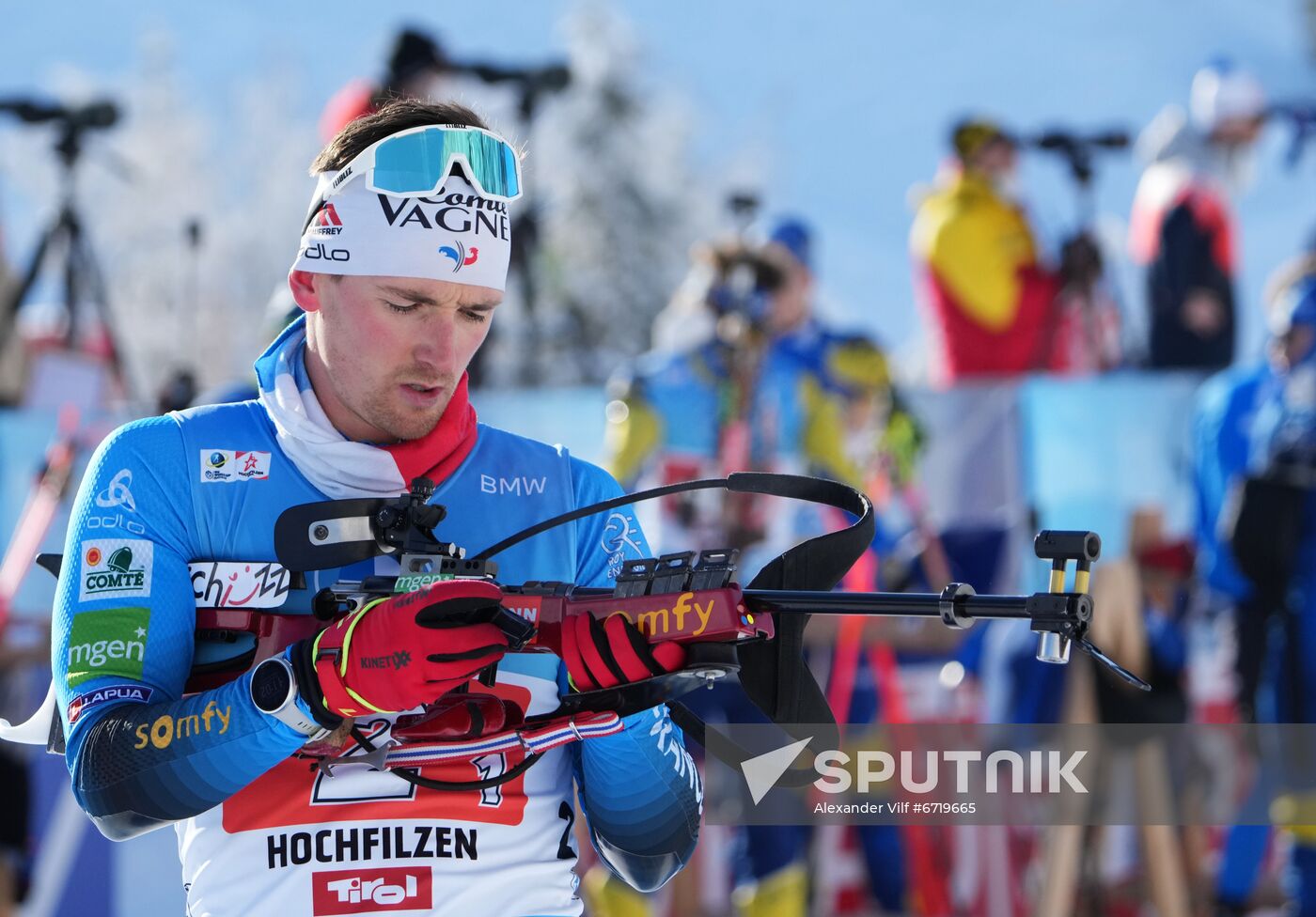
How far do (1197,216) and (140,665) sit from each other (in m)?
5.90

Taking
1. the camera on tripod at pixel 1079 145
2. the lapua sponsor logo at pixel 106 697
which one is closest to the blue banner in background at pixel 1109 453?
the camera on tripod at pixel 1079 145

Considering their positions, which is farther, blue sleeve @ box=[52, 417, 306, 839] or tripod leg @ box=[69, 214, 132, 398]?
tripod leg @ box=[69, 214, 132, 398]

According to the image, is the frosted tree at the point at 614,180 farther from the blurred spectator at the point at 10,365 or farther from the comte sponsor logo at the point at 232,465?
the comte sponsor logo at the point at 232,465

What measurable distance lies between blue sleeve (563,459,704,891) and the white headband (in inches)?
15.0

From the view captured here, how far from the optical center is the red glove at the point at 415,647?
216cm

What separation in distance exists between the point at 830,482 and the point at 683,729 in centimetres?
45

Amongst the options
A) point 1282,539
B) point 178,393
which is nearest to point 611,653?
point 178,393

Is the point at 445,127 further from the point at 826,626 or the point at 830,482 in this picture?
the point at 826,626

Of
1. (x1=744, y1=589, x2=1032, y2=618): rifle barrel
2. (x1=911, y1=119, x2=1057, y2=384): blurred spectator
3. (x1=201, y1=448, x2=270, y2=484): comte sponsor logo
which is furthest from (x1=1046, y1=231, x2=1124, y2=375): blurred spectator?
(x1=744, y1=589, x2=1032, y2=618): rifle barrel

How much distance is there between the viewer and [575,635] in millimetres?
2314

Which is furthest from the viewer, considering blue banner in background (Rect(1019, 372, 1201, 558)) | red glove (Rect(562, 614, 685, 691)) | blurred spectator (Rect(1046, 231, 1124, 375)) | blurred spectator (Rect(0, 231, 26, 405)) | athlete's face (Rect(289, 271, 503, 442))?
blurred spectator (Rect(1046, 231, 1124, 375))

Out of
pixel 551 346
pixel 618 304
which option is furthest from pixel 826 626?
pixel 618 304

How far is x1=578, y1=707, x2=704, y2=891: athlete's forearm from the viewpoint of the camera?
2.60 metres

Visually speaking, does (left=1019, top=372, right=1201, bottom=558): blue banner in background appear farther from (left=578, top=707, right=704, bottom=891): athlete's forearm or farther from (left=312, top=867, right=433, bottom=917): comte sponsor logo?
(left=312, top=867, right=433, bottom=917): comte sponsor logo
